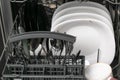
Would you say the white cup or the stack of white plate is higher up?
the stack of white plate

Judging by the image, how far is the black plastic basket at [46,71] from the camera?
101 cm

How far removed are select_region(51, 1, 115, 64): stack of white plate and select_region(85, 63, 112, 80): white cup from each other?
0.10 meters

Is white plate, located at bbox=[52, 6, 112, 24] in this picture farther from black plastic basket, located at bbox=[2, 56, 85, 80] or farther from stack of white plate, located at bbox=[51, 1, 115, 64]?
black plastic basket, located at bbox=[2, 56, 85, 80]

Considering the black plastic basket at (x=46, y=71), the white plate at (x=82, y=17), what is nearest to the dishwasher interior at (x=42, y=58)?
the black plastic basket at (x=46, y=71)

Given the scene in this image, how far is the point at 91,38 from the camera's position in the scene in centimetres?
125

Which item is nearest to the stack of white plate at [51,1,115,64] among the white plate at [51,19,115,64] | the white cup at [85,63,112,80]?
the white plate at [51,19,115,64]

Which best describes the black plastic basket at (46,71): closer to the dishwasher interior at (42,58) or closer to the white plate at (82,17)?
the dishwasher interior at (42,58)

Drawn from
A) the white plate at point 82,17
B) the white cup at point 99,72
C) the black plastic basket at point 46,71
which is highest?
the white plate at point 82,17

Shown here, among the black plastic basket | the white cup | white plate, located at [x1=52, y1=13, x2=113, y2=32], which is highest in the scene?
white plate, located at [x1=52, y1=13, x2=113, y2=32]

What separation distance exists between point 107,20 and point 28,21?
39cm

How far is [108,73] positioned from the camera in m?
1.12

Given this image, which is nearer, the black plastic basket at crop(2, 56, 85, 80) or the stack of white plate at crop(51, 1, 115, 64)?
the black plastic basket at crop(2, 56, 85, 80)

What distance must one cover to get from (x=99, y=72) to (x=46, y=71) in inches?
9.3

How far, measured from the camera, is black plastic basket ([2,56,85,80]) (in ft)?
3.30
